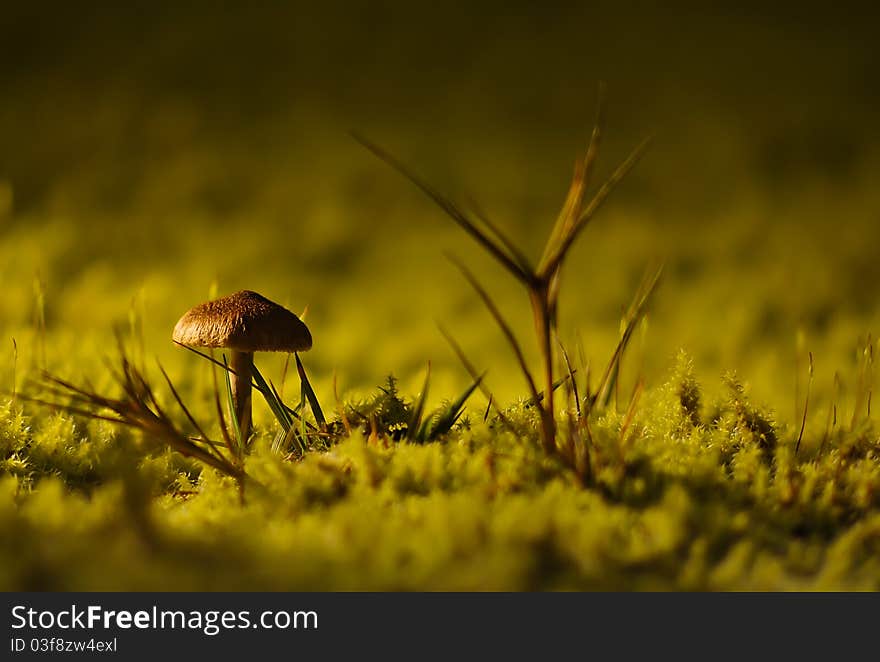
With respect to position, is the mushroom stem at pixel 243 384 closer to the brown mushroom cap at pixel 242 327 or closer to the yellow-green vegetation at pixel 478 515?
the brown mushroom cap at pixel 242 327

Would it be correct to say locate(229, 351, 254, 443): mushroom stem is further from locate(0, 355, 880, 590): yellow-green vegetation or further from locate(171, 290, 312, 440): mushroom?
locate(0, 355, 880, 590): yellow-green vegetation

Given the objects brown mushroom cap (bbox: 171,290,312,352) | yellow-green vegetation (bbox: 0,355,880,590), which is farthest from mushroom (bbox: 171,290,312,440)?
yellow-green vegetation (bbox: 0,355,880,590)

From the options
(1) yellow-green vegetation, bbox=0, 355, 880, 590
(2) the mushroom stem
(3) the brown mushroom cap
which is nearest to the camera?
(1) yellow-green vegetation, bbox=0, 355, 880, 590

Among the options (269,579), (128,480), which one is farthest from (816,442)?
(128,480)

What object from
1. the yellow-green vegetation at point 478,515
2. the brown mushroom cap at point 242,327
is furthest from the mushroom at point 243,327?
the yellow-green vegetation at point 478,515

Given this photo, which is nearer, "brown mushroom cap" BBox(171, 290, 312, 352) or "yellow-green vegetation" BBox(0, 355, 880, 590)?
"yellow-green vegetation" BBox(0, 355, 880, 590)
